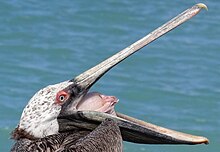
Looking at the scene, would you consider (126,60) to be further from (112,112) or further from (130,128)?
(130,128)

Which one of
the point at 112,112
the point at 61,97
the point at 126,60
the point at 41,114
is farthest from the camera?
the point at 126,60

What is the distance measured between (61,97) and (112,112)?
1.28 ft

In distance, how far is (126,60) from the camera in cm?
1239

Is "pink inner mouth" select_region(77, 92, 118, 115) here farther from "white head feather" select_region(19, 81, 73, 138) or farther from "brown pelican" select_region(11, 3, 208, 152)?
"white head feather" select_region(19, 81, 73, 138)

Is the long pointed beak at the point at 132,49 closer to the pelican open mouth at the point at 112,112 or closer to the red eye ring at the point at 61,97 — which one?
the pelican open mouth at the point at 112,112

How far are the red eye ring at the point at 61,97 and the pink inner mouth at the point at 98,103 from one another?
0.21m

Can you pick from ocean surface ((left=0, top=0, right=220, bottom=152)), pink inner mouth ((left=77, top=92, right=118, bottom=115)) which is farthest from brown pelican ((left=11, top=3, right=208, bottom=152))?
ocean surface ((left=0, top=0, right=220, bottom=152))

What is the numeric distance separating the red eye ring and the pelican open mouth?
57mm

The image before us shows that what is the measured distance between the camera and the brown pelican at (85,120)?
4938 mm

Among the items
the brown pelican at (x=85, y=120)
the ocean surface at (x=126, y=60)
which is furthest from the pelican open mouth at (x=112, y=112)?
the ocean surface at (x=126, y=60)

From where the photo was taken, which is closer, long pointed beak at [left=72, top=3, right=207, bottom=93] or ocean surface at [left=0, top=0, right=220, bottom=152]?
long pointed beak at [left=72, top=3, right=207, bottom=93]

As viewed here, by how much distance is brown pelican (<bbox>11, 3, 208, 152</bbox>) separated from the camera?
16.2 ft

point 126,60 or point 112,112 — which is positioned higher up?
point 126,60

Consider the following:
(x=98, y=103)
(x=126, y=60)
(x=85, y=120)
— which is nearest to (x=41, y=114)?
(x=85, y=120)
